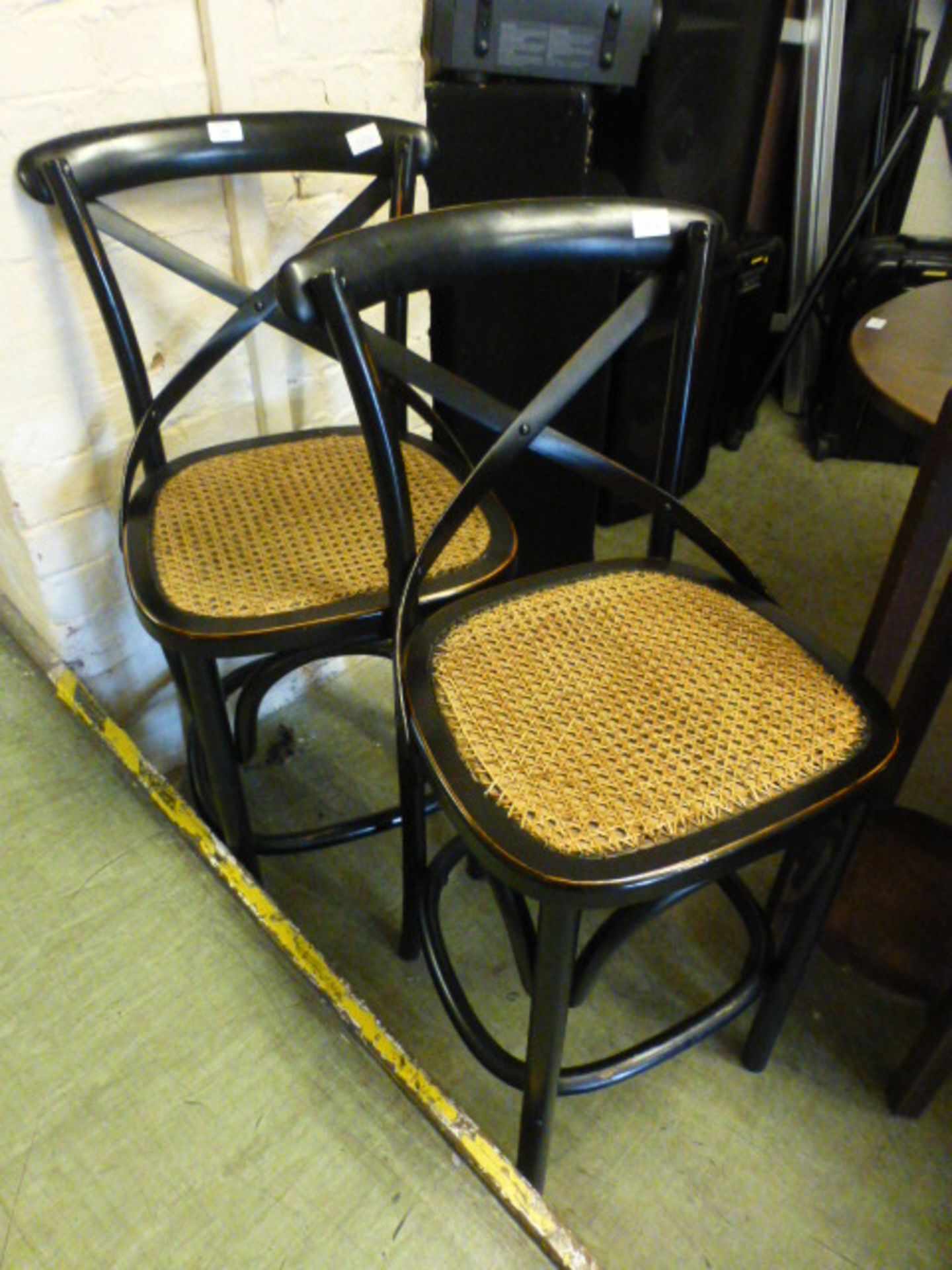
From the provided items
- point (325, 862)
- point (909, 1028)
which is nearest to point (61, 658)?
point (325, 862)

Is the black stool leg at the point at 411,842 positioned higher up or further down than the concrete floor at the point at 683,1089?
higher up

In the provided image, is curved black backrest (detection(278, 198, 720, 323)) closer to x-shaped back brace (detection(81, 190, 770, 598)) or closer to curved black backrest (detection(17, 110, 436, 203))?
x-shaped back brace (detection(81, 190, 770, 598))

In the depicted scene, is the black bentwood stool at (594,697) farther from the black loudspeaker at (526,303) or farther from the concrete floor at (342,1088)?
the black loudspeaker at (526,303)

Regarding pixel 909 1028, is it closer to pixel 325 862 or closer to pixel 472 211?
pixel 325 862

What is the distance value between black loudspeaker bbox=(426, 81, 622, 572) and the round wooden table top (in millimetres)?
379

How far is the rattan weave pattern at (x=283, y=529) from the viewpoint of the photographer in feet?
2.92

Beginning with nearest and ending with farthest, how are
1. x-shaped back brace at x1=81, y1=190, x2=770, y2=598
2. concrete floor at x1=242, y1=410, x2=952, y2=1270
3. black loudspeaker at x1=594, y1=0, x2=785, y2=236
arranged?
x-shaped back brace at x1=81, y1=190, x2=770, y2=598
concrete floor at x1=242, y1=410, x2=952, y2=1270
black loudspeaker at x1=594, y1=0, x2=785, y2=236

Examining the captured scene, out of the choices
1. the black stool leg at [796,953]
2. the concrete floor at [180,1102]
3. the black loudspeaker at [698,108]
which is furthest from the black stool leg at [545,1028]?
the black loudspeaker at [698,108]

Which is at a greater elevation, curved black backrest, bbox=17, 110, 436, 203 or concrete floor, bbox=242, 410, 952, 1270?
curved black backrest, bbox=17, 110, 436, 203

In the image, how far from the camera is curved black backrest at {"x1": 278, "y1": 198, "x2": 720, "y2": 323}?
26.8 inches

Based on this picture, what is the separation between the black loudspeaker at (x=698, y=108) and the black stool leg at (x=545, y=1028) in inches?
55.2

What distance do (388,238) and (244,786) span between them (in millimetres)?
1038

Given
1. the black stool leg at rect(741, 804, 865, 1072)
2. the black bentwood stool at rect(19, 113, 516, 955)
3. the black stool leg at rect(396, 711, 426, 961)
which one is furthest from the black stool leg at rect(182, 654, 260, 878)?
the black stool leg at rect(741, 804, 865, 1072)

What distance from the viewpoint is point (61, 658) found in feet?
4.09
